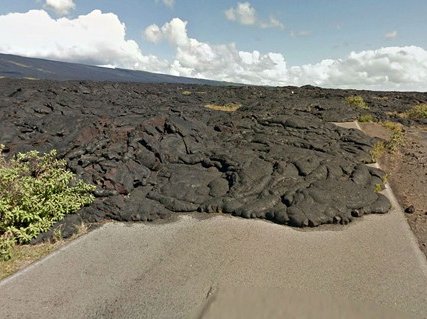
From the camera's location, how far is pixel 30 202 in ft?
23.9

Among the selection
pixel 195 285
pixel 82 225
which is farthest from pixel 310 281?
pixel 82 225

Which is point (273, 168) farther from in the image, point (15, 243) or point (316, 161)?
point (15, 243)

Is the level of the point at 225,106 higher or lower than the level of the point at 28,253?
higher

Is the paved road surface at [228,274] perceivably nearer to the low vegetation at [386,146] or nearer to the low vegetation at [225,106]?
the low vegetation at [386,146]

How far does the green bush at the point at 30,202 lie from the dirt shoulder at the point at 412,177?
7.14 meters

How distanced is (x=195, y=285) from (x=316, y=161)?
660cm

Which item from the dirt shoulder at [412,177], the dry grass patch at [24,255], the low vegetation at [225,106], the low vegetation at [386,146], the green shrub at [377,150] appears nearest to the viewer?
the dry grass patch at [24,255]

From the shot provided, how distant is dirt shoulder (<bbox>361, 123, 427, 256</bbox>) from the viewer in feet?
26.1

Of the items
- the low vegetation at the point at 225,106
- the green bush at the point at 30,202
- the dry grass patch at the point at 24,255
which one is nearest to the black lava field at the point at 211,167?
the green bush at the point at 30,202

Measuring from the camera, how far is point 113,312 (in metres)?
4.98

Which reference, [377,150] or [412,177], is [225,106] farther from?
[412,177]

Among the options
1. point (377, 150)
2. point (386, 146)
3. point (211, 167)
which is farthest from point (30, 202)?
point (386, 146)

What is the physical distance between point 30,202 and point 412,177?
399 inches

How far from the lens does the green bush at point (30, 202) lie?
6.97 m
